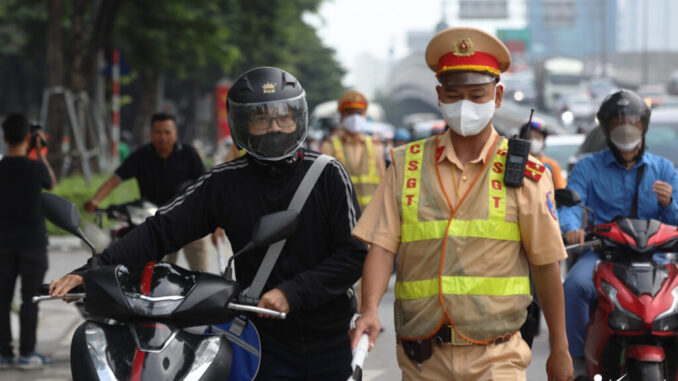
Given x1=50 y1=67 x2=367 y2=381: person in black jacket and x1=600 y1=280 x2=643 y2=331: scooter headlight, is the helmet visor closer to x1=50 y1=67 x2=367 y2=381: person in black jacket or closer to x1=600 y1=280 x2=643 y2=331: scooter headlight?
x1=50 y1=67 x2=367 y2=381: person in black jacket

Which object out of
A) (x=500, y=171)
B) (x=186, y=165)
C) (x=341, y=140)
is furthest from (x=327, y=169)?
(x=341, y=140)

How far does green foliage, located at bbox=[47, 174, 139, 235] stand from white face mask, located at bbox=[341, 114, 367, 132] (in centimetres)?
793

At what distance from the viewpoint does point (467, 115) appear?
12.1ft

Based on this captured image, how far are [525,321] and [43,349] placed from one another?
5.83m

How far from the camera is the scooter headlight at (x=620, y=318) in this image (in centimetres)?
497

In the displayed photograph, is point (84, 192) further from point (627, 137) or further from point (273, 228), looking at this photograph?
point (273, 228)

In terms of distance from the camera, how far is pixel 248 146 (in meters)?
3.87

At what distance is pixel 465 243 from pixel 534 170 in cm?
34

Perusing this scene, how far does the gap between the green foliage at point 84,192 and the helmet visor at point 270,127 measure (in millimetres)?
13420

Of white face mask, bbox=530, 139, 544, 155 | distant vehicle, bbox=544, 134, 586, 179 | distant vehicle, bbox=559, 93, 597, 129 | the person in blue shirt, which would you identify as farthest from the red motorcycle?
distant vehicle, bbox=559, 93, 597, 129

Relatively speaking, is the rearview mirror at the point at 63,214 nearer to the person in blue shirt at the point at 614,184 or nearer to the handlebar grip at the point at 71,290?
the handlebar grip at the point at 71,290

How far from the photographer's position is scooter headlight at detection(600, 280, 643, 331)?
4973 mm

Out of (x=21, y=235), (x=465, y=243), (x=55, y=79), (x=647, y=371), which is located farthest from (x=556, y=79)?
(x=465, y=243)

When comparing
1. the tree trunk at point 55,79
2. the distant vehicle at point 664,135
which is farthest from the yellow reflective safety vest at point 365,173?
the tree trunk at point 55,79
